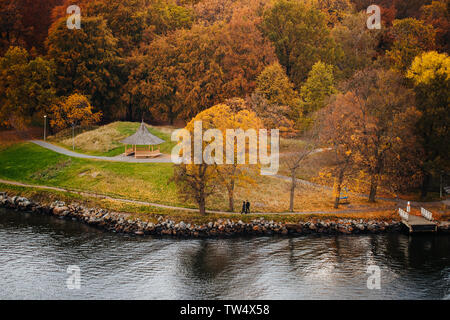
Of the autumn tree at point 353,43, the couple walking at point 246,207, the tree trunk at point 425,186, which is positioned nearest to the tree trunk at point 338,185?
the couple walking at point 246,207

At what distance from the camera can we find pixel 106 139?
211 feet

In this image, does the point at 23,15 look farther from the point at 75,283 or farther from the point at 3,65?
the point at 75,283

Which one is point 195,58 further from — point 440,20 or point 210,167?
point 440,20

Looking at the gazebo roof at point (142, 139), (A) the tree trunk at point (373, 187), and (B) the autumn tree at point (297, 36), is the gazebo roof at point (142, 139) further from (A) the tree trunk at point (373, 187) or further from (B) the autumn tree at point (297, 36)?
(A) the tree trunk at point (373, 187)

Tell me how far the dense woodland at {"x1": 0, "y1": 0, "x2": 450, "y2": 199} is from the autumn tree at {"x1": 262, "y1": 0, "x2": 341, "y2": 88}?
0.15 m

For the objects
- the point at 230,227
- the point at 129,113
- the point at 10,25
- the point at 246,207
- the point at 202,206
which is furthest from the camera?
the point at 129,113

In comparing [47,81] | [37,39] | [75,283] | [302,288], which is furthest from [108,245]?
[37,39]

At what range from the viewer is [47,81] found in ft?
220

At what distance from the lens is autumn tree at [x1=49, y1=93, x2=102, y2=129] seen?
6631cm

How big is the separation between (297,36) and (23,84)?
40448mm

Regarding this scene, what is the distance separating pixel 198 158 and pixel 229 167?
3.42 meters

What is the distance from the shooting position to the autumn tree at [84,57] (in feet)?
226

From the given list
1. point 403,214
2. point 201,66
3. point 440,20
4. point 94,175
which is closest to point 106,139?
point 94,175

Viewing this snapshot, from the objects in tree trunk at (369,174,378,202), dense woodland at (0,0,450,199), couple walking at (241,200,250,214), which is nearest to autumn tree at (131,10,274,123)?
dense woodland at (0,0,450,199)
